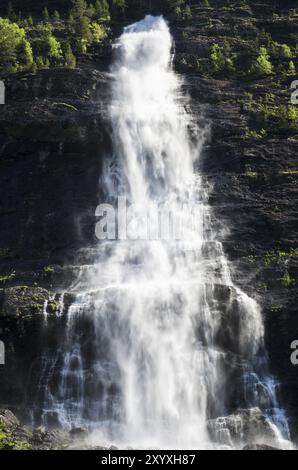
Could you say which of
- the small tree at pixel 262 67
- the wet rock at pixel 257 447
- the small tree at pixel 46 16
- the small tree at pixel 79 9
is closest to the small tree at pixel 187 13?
the small tree at pixel 79 9

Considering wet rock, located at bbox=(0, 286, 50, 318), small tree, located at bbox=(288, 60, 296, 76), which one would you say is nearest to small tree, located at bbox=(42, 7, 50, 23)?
small tree, located at bbox=(288, 60, 296, 76)

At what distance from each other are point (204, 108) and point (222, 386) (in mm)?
16016

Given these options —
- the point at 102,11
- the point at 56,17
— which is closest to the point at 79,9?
the point at 102,11

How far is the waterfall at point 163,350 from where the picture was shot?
24141 millimetres

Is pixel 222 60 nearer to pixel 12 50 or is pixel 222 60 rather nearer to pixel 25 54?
pixel 25 54

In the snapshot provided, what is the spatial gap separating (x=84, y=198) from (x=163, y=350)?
9752 millimetres

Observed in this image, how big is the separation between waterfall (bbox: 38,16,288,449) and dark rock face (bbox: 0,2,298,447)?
0.71 m

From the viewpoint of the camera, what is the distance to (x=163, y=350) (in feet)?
84.7

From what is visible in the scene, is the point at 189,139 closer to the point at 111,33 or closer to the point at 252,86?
the point at 252,86

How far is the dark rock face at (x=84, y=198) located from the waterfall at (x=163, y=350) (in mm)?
710

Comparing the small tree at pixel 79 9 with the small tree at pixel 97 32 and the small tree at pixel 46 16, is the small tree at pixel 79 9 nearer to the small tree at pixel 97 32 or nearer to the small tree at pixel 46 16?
the small tree at pixel 46 16
